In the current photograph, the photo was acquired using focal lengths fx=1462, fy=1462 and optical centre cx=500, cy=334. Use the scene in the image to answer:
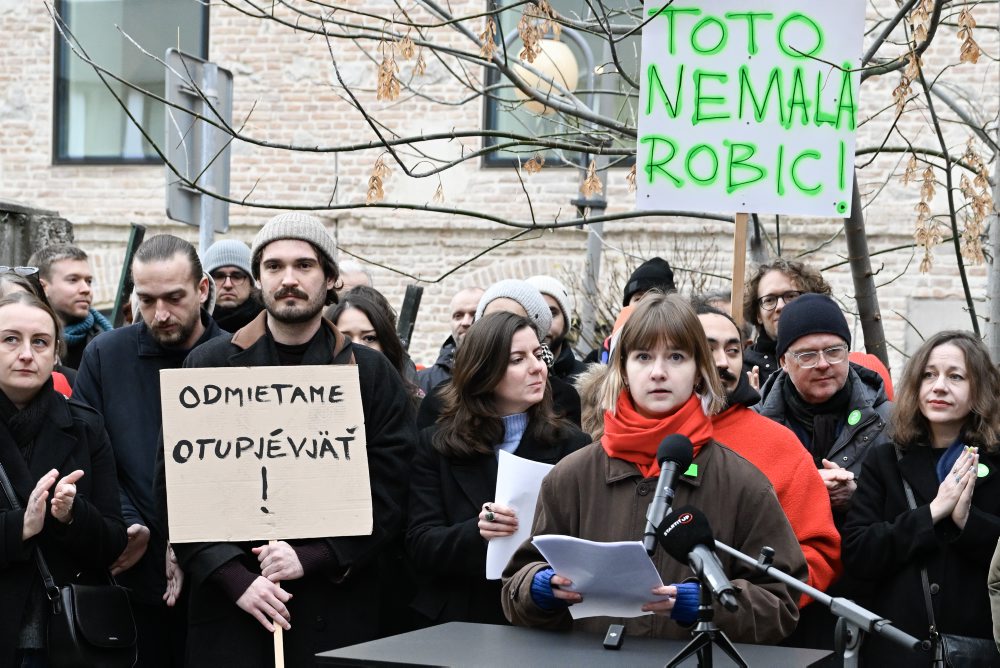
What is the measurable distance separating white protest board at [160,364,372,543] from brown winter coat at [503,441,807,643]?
37.6 inches

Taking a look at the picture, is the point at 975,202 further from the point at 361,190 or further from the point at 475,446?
the point at 361,190

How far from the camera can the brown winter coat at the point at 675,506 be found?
384 cm

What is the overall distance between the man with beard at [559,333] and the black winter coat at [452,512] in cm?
119

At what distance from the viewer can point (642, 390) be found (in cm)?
409

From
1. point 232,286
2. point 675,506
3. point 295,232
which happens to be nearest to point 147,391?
point 295,232

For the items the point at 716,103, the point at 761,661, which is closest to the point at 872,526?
the point at 761,661

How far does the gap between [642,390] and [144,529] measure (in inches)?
82.1

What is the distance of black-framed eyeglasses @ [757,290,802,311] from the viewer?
6.22 m

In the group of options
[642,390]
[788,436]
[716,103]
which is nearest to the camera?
[642,390]

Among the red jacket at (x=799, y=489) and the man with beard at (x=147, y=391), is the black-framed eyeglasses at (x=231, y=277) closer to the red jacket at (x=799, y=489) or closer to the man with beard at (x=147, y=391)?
the man with beard at (x=147, y=391)

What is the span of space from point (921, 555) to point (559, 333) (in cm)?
252

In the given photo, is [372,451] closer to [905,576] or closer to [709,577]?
[905,576]

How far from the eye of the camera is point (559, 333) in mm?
6812

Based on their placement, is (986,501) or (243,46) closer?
(986,501)
